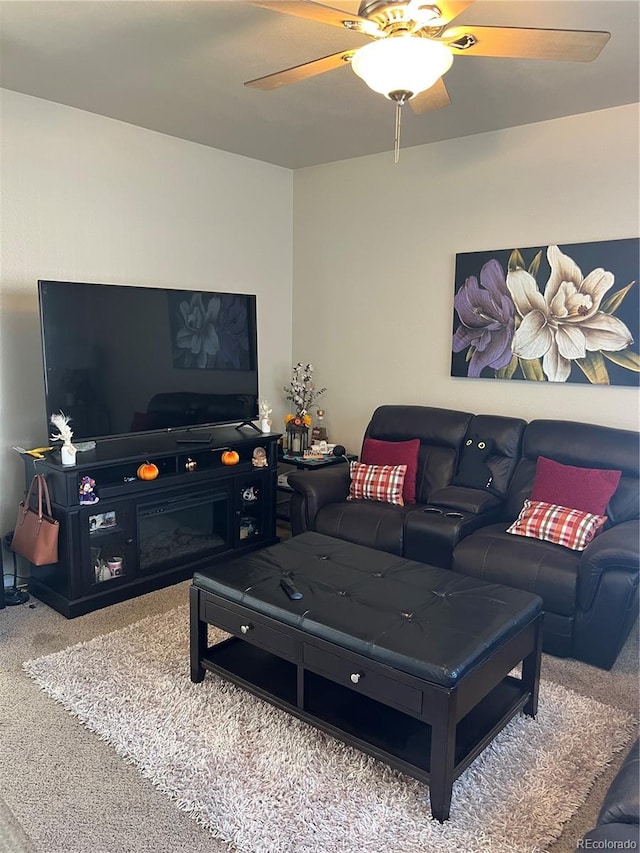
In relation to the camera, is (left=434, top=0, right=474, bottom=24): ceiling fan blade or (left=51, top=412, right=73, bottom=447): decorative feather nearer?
(left=434, top=0, right=474, bottom=24): ceiling fan blade

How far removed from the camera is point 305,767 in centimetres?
219

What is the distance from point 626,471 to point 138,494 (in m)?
2.63

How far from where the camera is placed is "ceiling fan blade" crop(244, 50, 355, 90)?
2170mm

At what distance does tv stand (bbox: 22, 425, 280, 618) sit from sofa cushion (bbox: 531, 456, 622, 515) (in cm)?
176

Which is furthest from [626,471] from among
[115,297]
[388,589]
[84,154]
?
[84,154]

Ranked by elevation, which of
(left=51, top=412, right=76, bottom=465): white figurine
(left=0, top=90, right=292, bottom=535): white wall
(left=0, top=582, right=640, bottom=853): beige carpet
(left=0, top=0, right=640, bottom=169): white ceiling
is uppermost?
(left=0, top=0, right=640, bottom=169): white ceiling

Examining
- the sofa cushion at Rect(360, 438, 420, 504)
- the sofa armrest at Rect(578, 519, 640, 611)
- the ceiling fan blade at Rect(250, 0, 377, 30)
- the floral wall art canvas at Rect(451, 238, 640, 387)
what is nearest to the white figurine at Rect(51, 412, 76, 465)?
the sofa cushion at Rect(360, 438, 420, 504)

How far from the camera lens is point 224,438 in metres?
4.10

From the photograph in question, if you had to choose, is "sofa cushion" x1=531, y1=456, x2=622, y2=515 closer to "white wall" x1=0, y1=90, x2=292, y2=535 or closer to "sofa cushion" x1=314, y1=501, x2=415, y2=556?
"sofa cushion" x1=314, y1=501, x2=415, y2=556

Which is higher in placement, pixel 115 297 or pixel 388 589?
pixel 115 297

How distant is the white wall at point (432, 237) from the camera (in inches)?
141

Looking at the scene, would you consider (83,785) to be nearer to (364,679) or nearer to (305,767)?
(305,767)

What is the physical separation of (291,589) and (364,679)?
47cm

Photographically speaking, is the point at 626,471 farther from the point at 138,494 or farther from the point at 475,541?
the point at 138,494
